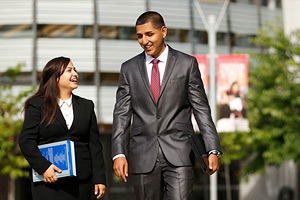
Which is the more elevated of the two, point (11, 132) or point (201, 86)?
point (201, 86)

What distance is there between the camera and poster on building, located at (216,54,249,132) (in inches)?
620

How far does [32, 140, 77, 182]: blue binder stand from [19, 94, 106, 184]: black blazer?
0.07 metres

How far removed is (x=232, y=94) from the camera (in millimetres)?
16000

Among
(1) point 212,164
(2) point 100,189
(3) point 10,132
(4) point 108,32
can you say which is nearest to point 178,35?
(4) point 108,32

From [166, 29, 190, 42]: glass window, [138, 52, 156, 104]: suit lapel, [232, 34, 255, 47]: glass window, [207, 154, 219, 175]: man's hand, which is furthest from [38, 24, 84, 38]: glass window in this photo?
[207, 154, 219, 175]: man's hand

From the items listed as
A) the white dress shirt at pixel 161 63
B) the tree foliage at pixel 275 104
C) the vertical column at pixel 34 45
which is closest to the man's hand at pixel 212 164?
the white dress shirt at pixel 161 63

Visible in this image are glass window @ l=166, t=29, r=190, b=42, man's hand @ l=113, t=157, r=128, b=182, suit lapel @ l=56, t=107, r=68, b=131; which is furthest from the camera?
glass window @ l=166, t=29, r=190, b=42

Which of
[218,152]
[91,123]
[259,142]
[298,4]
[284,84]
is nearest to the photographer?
[218,152]

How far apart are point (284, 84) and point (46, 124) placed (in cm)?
1802

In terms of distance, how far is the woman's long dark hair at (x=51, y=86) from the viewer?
5.55 metres

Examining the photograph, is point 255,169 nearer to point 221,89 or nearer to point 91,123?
point 221,89

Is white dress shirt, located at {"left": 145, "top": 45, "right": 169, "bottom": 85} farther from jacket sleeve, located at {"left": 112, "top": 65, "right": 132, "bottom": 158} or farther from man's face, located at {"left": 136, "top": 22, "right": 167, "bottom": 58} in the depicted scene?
jacket sleeve, located at {"left": 112, "top": 65, "right": 132, "bottom": 158}

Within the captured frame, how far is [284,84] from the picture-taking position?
22516mm

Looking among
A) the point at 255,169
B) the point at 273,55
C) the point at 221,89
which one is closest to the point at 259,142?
the point at 255,169
